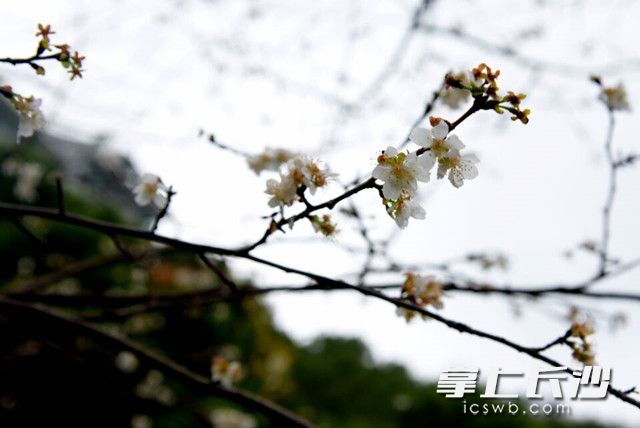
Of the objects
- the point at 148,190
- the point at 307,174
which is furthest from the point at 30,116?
the point at 307,174

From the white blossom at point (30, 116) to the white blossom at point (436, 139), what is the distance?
892 millimetres

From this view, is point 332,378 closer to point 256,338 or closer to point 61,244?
point 256,338

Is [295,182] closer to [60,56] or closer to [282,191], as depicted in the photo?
[282,191]

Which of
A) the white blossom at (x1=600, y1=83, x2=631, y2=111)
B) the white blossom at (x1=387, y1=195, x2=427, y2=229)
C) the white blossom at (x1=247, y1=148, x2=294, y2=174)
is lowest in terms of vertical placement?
the white blossom at (x1=387, y1=195, x2=427, y2=229)

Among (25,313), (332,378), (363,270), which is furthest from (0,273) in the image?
(332,378)

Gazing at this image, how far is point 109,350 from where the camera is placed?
2160 millimetres

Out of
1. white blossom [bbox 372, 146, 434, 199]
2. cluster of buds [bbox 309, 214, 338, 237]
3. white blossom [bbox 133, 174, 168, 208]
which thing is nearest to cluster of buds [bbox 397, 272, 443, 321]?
cluster of buds [bbox 309, 214, 338, 237]

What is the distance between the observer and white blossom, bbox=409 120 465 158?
3.57 feet

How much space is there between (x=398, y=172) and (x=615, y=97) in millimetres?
1339

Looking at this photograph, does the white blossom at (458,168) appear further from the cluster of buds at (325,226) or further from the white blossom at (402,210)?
the cluster of buds at (325,226)

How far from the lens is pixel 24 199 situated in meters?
6.33

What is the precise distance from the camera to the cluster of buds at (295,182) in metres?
1.25

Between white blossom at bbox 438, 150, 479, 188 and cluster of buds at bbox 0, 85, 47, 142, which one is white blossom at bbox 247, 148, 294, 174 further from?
white blossom at bbox 438, 150, 479, 188

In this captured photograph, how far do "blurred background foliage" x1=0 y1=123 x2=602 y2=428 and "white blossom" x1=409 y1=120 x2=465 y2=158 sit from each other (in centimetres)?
117
